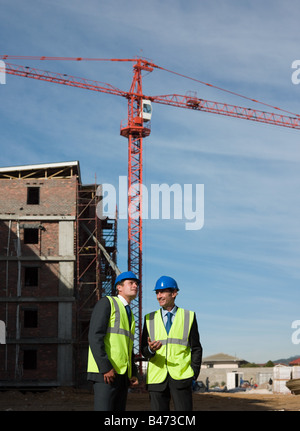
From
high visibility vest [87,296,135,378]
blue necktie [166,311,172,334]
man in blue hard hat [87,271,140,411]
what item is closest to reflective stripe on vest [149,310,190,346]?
blue necktie [166,311,172,334]

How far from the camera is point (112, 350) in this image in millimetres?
6035

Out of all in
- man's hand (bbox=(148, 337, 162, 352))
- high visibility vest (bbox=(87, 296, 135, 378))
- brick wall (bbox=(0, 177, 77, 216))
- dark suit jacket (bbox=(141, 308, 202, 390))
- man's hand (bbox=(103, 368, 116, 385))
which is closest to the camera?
man's hand (bbox=(103, 368, 116, 385))

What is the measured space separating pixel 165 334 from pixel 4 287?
2897 cm

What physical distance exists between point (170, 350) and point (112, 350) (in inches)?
26.2

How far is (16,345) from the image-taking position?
1318 inches

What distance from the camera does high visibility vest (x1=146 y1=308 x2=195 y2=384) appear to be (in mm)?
6320

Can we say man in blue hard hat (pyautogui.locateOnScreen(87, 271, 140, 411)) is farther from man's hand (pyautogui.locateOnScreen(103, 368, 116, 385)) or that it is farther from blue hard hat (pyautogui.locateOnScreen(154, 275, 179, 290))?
blue hard hat (pyautogui.locateOnScreen(154, 275, 179, 290))

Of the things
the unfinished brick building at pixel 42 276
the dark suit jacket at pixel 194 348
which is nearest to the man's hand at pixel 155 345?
the dark suit jacket at pixel 194 348

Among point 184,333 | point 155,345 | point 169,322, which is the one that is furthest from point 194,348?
point 155,345

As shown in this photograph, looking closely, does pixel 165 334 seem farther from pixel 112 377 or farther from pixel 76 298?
pixel 76 298

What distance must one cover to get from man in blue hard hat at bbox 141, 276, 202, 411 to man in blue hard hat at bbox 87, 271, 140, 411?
0.80 feet

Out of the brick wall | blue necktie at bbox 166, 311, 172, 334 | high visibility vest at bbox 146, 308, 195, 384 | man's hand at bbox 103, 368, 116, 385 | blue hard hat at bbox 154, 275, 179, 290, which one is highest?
the brick wall

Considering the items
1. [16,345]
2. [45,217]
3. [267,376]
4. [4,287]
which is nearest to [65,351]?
[16,345]
